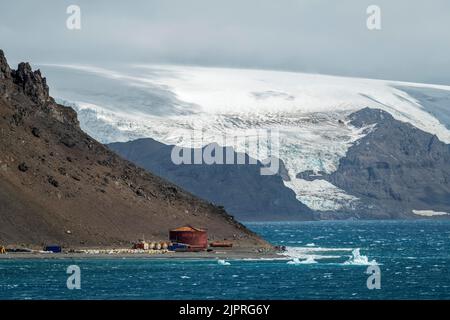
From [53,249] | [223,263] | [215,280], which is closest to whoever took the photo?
[215,280]

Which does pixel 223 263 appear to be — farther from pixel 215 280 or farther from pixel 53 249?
pixel 215 280

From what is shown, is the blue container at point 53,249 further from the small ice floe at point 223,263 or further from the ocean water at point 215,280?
the small ice floe at point 223,263

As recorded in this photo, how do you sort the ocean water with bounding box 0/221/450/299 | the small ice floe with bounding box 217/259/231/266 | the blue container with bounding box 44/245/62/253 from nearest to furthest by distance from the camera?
1. the ocean water with bounding box 0/221/450/299
2. the small ice floe with bounding box 217/259/231/266
3. the blue container with bounding box 44/245/62/253

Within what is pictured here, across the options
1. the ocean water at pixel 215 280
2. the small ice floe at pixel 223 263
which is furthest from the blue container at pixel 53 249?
the small ice floe at pixel 223 263

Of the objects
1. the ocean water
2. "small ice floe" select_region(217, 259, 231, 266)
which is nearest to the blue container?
the ocean water

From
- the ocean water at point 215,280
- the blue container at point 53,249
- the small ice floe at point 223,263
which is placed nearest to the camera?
the ocean water at point 215,280

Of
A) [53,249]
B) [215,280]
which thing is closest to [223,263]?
[53,249]

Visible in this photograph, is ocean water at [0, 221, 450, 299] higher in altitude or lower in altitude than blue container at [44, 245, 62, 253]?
lower

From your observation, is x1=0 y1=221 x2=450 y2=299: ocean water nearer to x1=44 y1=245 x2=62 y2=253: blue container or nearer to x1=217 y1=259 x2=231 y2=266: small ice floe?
x1=217 y1=259 x2=231 y2=266: small ice floe

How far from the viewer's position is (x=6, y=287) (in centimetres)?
14050

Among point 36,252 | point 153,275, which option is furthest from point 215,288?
point 36,252

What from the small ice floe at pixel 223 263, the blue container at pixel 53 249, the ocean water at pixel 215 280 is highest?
the blue container at pixel 53 249

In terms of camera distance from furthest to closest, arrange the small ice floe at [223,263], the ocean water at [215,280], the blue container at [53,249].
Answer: the blue container at [53,249], the small ice floe at [223,263], the ocean water at [215,280]

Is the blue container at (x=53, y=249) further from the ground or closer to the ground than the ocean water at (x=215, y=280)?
further from the ground
